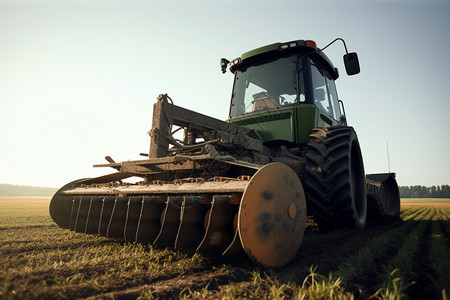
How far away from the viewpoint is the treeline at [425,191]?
300ft

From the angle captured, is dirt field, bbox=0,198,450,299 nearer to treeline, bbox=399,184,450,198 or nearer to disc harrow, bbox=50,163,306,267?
disc harrow, bbox=50,163,306,267

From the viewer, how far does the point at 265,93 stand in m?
4.81

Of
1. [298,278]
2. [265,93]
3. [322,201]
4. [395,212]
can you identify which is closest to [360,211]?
[322,201]

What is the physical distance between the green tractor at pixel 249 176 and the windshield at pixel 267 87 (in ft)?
0.06

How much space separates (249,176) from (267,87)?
288 cm

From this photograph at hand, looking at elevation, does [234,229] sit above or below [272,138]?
below

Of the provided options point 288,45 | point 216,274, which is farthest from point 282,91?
point 216,274

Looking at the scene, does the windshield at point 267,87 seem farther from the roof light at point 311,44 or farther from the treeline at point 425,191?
the treeline at point 425,191

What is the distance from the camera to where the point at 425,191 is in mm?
97000

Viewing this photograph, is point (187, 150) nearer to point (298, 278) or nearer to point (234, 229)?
point (234, 229)

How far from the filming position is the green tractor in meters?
2.13

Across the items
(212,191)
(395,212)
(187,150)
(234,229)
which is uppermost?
(187,150)

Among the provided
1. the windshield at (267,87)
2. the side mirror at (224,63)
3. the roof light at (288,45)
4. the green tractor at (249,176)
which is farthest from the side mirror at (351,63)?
the side mirror at (224,63)

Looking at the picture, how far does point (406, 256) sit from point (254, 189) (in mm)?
1864
